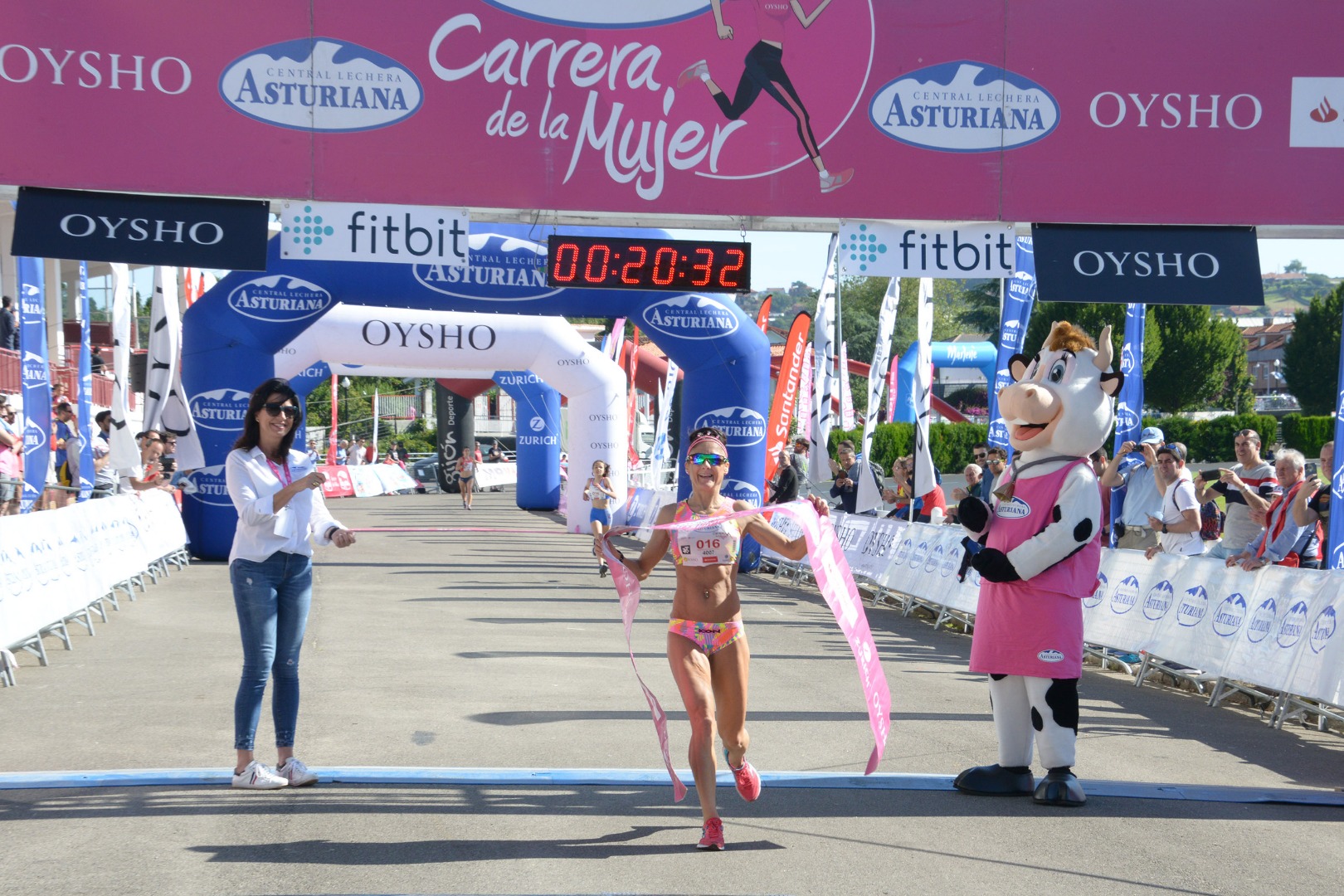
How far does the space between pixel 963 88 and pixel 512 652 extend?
583 centimetres

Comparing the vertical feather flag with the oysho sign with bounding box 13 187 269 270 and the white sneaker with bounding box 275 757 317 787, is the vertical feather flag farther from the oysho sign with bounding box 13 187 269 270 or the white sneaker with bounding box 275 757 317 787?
the white sneaker with bounding box 275 757 317 787

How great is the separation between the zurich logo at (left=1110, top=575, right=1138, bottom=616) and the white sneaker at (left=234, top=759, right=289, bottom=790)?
288 inches

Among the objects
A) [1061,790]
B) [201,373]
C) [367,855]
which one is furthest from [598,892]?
[201,373]

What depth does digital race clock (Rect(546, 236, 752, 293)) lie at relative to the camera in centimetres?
938

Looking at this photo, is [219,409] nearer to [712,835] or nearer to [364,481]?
[712,835]

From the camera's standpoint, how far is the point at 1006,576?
6.85 metres

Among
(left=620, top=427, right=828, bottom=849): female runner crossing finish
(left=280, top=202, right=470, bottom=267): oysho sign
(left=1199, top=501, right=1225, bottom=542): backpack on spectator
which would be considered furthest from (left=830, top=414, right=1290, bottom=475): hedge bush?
(left=620, top=427, right=828, bottom=849): female runner crossing finish

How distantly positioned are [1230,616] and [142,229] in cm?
797

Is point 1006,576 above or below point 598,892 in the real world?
above

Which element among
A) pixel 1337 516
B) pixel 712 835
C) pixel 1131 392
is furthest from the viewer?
pixel 1131 392

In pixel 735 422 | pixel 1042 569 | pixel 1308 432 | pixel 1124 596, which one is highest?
pixel 735 422

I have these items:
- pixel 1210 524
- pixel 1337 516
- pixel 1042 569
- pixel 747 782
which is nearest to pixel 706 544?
pixel 747 782

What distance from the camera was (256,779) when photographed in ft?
21.0

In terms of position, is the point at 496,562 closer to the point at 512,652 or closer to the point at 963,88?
the point at 512,652
